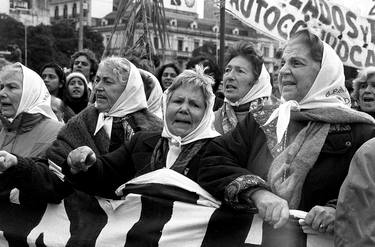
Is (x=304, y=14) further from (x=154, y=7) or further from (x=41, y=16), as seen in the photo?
(x=41, y=16)

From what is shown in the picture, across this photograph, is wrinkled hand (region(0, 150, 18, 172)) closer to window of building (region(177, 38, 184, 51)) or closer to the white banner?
the white banner

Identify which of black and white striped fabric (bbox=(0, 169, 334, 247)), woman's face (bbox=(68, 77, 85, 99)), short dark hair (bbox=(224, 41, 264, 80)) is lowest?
black and white striped fabric (bbox=(0, 169, 334, 247))

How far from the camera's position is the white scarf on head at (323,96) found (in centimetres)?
318

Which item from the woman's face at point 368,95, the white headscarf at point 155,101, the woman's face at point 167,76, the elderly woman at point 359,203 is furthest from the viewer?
the woman's face at point 167,76

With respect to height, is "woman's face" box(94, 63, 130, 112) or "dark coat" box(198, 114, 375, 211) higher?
"woman's face" box(94, 63, 130, 112)

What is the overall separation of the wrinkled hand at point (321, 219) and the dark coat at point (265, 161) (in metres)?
0.22

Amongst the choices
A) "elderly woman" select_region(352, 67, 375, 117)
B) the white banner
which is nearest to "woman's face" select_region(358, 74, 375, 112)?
"elderly woman" select_region(352, 67, 375, 117)

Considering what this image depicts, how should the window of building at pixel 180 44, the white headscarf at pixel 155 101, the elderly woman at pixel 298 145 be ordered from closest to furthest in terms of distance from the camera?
the elderly woman at pixel 298 145 → the white headscarf at pixel 155 101 → the window of building at pixel 180 44

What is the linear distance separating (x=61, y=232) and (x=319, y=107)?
148 centimetres

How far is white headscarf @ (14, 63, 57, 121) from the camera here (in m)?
4.79

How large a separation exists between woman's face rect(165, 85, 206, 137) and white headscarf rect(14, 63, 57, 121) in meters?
1.25

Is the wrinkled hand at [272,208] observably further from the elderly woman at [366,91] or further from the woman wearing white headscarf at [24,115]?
the elderly woman at [366,91]

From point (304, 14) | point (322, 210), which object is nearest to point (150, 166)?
point (322, 210)

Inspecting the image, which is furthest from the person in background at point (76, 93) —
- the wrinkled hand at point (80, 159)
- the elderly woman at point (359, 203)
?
the elderly woman at point (359, 203)
